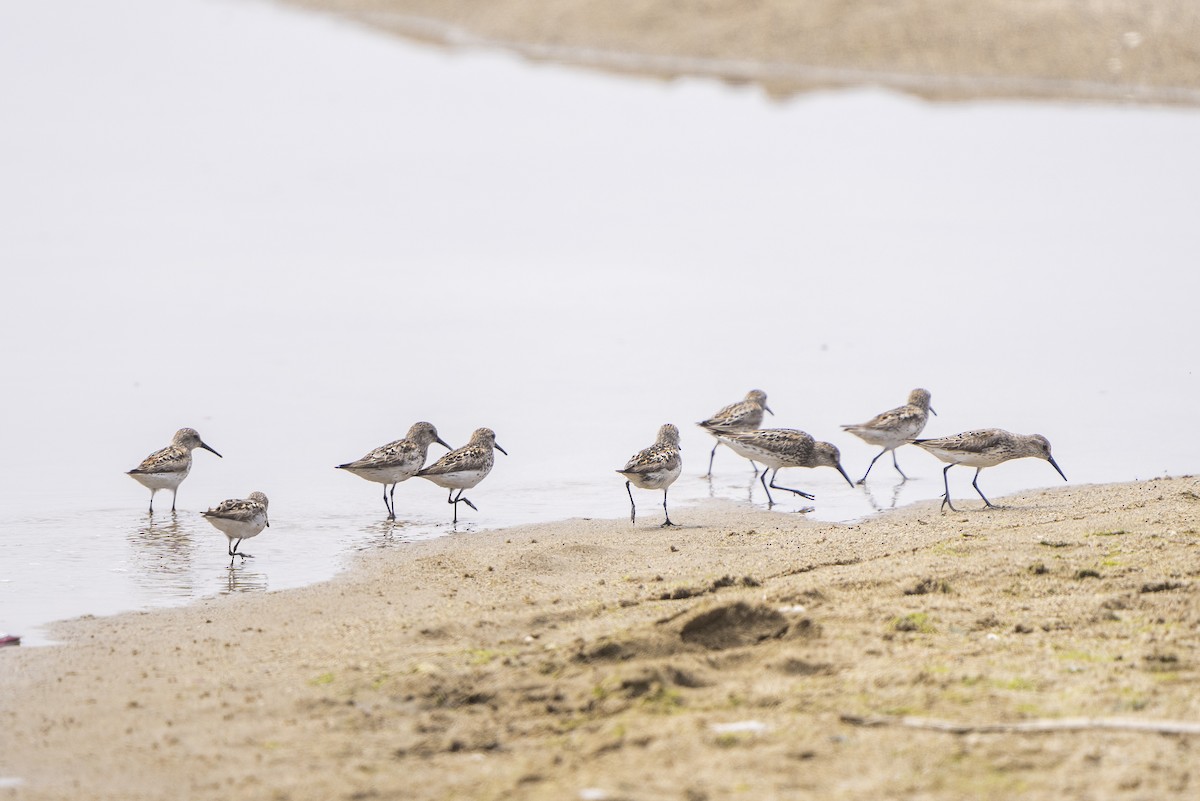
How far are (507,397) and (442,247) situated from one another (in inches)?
278

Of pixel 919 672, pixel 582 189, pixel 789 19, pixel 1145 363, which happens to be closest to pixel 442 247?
pixel 582 189

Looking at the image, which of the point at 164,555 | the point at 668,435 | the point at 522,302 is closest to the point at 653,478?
the point at 668,435

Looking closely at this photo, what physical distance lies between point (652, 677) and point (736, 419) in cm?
645

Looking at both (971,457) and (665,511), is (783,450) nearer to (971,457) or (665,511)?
(665,511)

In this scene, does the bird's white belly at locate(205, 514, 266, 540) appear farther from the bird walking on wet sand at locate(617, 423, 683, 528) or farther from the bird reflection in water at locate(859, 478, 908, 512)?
the bird reflection in water at locate(859, 478, 908, 512)

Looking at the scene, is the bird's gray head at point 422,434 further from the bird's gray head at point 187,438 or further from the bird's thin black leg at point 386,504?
the bird's gray head at point 187,438

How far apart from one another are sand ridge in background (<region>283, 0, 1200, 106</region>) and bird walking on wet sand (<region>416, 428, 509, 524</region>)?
24.3 m

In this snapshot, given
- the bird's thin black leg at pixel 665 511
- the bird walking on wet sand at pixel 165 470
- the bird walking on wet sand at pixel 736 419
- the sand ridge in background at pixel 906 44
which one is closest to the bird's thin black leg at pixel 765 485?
the bird walking on wet sand at pixel 736 419

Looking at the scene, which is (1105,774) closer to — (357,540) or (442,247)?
(357,540)

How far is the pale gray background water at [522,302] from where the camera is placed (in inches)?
495

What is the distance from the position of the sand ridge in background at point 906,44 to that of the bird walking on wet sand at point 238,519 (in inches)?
1030

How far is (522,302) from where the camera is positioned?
18703mm

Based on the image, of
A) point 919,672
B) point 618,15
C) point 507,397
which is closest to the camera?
point 919,672

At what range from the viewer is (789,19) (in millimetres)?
37906
